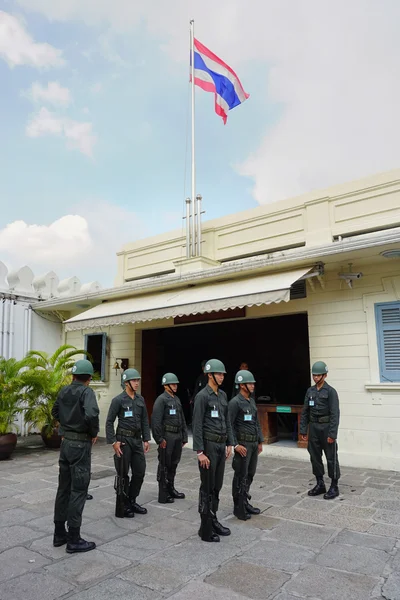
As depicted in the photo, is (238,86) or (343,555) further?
(238,86)

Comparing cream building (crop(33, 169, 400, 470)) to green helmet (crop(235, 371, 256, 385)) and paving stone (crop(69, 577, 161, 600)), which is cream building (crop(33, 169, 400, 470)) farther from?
paving stone (crop(69, 577, 161, 600))

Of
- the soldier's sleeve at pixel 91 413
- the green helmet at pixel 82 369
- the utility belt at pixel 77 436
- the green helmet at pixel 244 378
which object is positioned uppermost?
the green helmet at pixel 82 369

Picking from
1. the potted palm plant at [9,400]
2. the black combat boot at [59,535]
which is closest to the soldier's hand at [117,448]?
the black combat boot at [59,535]

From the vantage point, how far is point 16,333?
11.8 metres

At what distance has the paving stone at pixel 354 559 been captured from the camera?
3574 millimetres

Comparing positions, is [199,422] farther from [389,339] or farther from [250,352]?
[250,352]

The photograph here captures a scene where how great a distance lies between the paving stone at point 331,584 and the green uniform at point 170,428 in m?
2.54

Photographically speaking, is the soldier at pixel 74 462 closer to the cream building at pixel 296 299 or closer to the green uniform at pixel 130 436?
the green uniform at pixel 130 436

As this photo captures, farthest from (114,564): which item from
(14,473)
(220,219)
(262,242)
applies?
(220,219)

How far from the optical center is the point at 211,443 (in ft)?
14.7

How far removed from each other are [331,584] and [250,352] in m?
11.6

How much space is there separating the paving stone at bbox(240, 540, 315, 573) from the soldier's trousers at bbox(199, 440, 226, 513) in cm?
56

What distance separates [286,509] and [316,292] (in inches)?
165

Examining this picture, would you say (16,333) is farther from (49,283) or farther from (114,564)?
(114,564)
